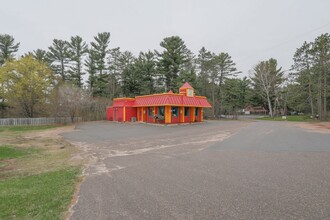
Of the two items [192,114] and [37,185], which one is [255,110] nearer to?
[192,114]

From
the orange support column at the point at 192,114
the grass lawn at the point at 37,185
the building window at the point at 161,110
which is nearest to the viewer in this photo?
the grass lawn at the point at 37,185

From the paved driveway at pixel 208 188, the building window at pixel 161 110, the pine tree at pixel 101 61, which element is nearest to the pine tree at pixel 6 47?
the pine tree at pixel 101 61

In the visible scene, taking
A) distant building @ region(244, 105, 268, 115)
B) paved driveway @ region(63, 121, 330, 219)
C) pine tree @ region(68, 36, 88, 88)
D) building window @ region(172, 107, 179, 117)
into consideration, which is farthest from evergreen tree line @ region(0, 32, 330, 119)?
paved driveway @ region(63, 121, 330, 219)

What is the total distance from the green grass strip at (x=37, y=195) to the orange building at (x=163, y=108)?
58.6 ft

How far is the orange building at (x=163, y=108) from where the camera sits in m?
23.5

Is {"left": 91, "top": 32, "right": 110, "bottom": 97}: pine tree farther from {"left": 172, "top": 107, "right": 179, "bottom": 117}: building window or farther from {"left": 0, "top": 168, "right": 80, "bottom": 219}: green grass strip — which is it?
{"left": 0, "top": 168, "right": 80, "bottom": 219}: green grass strip

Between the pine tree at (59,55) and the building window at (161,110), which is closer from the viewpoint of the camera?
the building window at (161,110)

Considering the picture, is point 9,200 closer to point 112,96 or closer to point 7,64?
point 7,64

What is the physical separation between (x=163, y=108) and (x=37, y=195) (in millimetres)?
19905

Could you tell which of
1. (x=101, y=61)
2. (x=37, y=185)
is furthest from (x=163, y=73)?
(x=37, y=185)

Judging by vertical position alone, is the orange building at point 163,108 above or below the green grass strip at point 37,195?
above

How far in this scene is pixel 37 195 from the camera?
4090 mm

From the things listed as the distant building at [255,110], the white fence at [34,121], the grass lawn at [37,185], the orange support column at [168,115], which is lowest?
the grass lawn at [37,185]

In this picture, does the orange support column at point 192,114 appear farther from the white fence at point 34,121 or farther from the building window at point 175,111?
the white fence at point 34,121
